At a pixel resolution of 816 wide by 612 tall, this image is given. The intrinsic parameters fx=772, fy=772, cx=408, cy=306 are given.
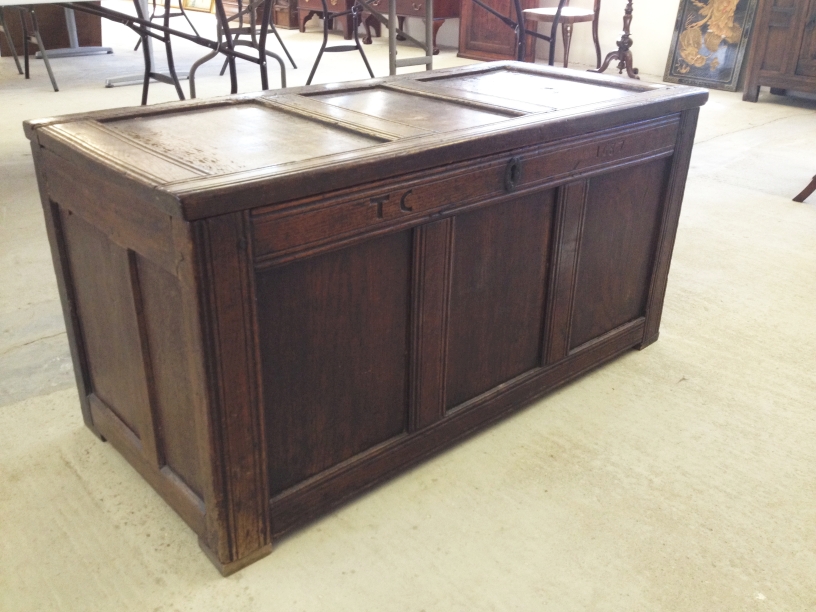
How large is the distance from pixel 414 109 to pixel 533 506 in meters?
0.88

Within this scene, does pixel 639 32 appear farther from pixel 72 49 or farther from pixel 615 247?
pixel 615 247

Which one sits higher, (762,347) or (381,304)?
(381,304)

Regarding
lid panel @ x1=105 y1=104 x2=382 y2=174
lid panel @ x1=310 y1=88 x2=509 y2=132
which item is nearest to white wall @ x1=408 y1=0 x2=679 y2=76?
lid panel @ x1=310 y1=88 x2=509 y2=132

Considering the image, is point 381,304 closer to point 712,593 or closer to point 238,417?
point 238,417

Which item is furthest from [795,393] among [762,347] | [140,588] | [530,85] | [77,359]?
[77,359]

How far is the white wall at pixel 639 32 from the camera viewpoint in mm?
6023

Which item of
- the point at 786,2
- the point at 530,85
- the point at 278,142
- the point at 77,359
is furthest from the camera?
the point at 786,2

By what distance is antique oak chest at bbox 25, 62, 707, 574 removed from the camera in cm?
119

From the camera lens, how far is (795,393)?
1.96 metres

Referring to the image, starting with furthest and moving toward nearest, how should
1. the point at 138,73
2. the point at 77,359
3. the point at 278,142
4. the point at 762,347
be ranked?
the point at 138,73 → the point at 762,347 → the point at 77,359 → the point at 278,142

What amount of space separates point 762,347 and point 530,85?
0.99m

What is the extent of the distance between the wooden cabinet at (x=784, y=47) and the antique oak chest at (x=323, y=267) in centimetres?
385

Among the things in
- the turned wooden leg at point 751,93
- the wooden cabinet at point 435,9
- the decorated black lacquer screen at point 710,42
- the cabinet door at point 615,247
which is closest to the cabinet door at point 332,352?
the cabinet door at point 615,247

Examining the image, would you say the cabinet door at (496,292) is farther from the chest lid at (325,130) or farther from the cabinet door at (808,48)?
the cabinet door at (808,48)
